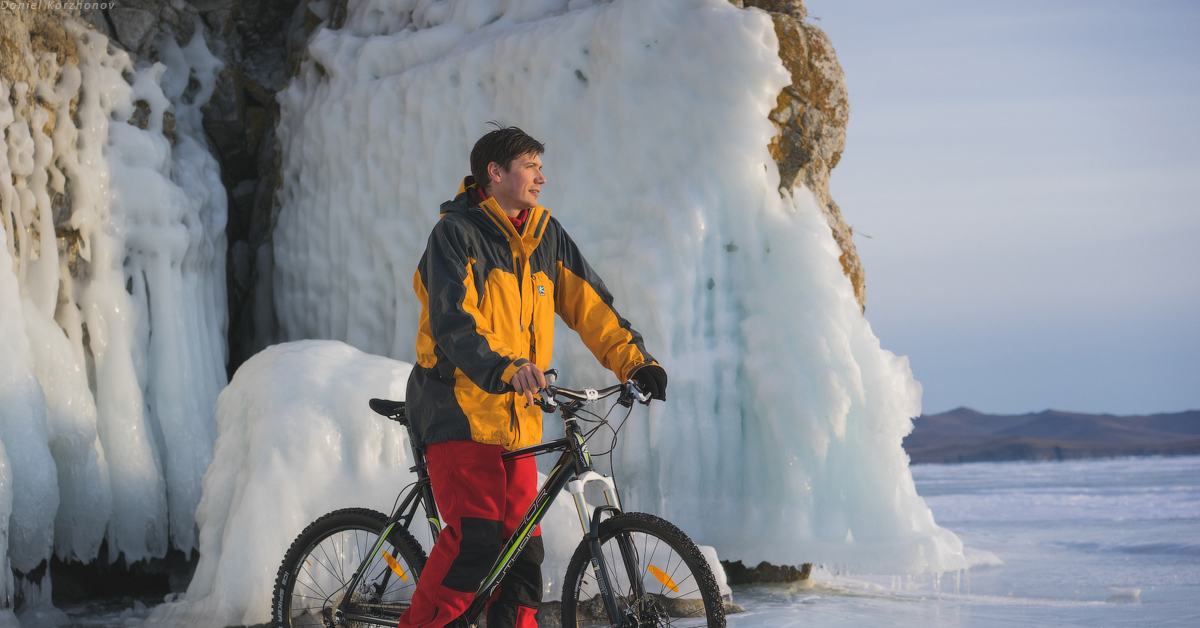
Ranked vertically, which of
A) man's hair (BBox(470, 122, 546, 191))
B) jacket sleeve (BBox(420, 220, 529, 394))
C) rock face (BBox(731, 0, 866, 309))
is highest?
rock face (BBox(731, 0, 866, 309))

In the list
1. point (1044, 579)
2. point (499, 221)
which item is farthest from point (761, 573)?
point (499, 221)

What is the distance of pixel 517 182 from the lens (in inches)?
90.4

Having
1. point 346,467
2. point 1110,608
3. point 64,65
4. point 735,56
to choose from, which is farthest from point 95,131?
point 1110,608

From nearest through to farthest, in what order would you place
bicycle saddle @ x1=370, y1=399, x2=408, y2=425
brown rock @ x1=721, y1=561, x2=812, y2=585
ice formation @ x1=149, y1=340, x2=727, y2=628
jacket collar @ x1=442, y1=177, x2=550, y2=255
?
1. jacket collar @ x1=442, y1=177, x2=550, y2=255
2. bicycle saddle @ x1=370, y1=399, x2=408, y2=425
3. ice formation @ x1=149, y1=340, x2=727, y2=628
4. brown rock @ x1=721, y1=561, x2=812, y2=585

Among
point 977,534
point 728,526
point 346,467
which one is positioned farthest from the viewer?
point 977,534

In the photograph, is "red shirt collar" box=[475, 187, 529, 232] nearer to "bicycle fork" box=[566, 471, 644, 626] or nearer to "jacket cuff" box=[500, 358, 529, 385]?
"jacket cuff" box=[500, 358, 529, 385]

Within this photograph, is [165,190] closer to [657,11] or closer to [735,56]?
[657,11]

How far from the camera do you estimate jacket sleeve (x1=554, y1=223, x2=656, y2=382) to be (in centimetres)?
238

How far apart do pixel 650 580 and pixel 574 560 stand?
0.21 meters

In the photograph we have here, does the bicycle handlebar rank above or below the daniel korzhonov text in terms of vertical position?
below

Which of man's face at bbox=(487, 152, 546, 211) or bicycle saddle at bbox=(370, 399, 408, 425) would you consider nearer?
man's face at bbox=(487, 152, 546, 211)

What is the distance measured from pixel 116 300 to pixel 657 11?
11.5ft

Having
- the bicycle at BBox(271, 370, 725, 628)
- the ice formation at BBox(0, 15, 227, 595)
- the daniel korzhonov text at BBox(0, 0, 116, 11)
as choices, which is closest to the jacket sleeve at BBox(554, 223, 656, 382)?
the bicycle at BBox(271, 370, 725, 628)

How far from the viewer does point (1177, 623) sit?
11.4 ft
